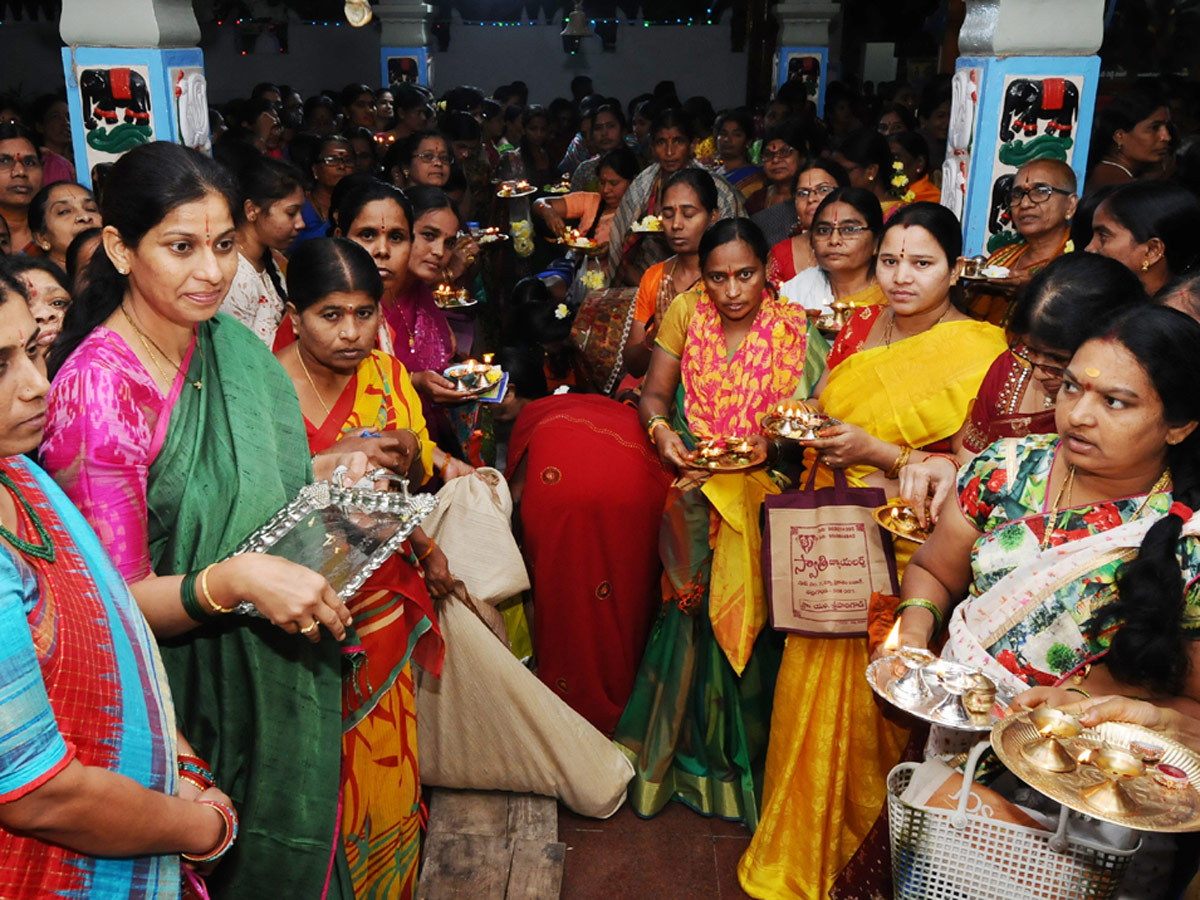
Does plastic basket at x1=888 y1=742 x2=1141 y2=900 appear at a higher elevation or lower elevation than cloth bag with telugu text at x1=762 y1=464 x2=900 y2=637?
lower

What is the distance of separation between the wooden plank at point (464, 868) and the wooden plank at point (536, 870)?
0.02m

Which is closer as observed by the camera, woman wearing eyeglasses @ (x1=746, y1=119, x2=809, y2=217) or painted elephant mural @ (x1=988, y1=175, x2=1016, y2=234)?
painted elephant mural @ (x1=988, y1=175, x2=1016, y2=234)

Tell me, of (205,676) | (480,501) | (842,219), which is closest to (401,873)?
(205,676)

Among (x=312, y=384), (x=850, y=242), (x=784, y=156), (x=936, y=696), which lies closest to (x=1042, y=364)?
(x=936, y=696)

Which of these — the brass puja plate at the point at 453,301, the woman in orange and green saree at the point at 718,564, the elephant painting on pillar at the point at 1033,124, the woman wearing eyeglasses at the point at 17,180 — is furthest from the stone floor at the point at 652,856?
the woman wearing eyeglasses at the point at 17,180

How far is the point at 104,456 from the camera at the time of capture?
1.87m

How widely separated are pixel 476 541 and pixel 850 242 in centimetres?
185

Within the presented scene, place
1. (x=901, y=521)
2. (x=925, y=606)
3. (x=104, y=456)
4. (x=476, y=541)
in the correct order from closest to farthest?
(x=104, y=456) → (x=925, y=606) → (x=901, y=521) → (x=476, y=541)

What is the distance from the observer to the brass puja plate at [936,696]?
1940 mm

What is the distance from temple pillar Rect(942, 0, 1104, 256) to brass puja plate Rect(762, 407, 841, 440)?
1.78 m

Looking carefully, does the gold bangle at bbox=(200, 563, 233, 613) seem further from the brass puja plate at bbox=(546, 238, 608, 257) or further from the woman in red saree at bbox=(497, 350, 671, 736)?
the brass puja plate at bbox=(546, 238, 608, 257)

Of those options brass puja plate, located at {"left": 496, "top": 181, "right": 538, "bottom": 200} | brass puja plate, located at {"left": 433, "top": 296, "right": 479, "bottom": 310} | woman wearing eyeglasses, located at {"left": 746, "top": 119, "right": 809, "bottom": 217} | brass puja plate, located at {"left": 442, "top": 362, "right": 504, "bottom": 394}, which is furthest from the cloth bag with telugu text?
brass puja plate, located at {"left": 496, "top": 181, "right": 538, "bottom": 200}

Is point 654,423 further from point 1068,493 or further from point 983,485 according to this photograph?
Answer: point 1068,493

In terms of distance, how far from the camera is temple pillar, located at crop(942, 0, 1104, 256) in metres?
4.05
